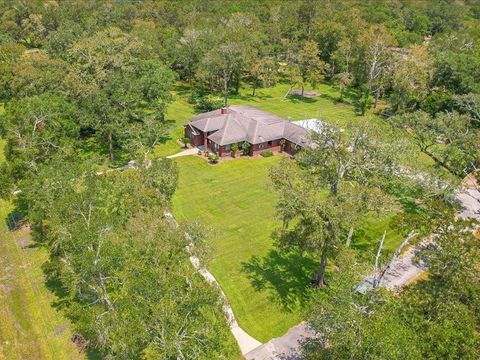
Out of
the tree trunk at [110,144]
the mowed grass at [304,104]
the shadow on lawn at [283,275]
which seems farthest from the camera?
the mowed grass at [304,104]

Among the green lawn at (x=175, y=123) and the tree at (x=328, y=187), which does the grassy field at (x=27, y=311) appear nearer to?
the tree at (x=328, y=187)

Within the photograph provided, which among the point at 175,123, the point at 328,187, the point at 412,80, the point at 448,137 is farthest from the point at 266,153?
the point at 412,80

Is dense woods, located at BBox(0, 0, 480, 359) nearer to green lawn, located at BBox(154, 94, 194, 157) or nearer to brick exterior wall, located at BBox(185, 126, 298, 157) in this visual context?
green lawn, located at BBox(154, 94, 194, 157)

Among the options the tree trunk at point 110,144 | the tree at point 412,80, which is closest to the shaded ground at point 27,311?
the tree trunk at point 110,144

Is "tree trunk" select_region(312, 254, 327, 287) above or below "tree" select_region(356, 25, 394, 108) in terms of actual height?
below

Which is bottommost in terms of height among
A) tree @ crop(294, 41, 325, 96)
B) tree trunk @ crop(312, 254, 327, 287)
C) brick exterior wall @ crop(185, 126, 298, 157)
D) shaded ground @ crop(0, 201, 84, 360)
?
shaded ground @ crop(0, 201, 84, 360)

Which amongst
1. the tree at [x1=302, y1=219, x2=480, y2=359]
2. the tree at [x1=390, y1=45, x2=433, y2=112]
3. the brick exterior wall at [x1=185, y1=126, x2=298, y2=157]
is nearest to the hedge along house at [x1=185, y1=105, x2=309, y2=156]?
the brick exterior wall at [x1=185, y1=126, x2=298, y2=157]
